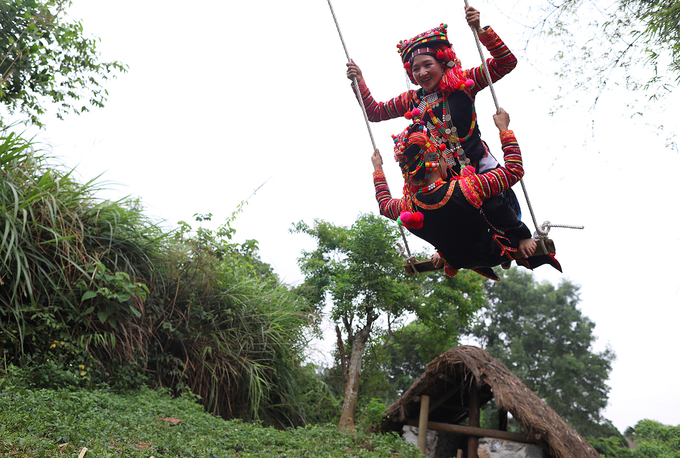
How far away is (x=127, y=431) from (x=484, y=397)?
5.56 m

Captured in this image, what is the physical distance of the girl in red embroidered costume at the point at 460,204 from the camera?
1777 millimetres

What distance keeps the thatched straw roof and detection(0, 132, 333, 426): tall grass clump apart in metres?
1.67

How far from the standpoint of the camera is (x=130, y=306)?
4.22 metres

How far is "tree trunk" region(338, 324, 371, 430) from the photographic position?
300 inches

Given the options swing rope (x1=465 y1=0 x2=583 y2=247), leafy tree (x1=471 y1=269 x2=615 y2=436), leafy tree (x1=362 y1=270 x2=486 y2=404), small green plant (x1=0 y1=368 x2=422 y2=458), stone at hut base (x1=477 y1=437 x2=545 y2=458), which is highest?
leafy tree (x1=471 y1=269 x2=615 y2=436)

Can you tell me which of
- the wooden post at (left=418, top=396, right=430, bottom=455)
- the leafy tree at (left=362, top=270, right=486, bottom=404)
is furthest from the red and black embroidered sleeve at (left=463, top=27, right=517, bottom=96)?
the leafy tree at (left=362, top=270, right=486, bottom=404)

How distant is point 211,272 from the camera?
215 inches

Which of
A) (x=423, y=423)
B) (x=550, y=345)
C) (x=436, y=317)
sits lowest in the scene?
(x=423, y=423)

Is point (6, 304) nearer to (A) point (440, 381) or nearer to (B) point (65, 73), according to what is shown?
(B) point (65, 73)

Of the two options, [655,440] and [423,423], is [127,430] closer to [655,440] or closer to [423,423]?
[423,423]

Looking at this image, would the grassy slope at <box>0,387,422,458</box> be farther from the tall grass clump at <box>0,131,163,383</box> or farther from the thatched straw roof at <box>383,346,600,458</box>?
the thatched straw roof at <box>383,346,600,458</box>

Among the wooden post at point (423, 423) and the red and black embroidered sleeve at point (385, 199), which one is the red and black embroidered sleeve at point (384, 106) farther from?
the wooden post at point (423, 423)

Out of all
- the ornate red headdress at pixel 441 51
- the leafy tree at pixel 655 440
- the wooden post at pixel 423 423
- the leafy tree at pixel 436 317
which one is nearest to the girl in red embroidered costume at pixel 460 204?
the ornate red headdress at pixel 441 51

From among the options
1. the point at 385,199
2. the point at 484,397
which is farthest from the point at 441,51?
the point at 484,397
